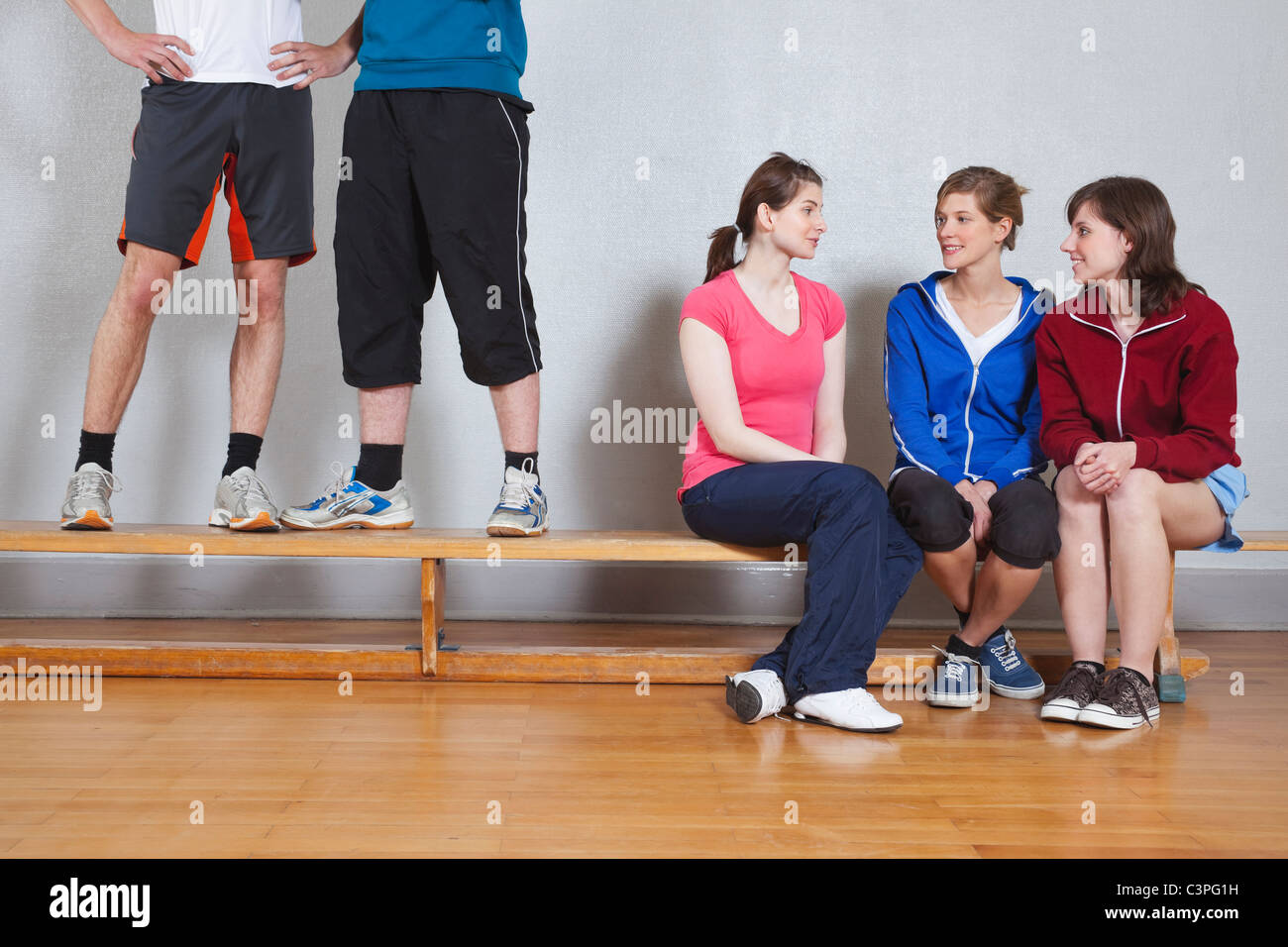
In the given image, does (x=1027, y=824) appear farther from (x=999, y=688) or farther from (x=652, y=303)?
(x=652, y=303)

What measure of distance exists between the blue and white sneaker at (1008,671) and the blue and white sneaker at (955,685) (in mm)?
84

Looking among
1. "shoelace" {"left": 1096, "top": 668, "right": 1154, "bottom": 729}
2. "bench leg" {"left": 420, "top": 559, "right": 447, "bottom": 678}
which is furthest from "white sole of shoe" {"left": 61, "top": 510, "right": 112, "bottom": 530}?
"shoelace" {"left": 1096, "top": 668, "right": 1154, "bottom": 729}

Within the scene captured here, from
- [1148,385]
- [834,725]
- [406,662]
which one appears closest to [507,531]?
[406,662]

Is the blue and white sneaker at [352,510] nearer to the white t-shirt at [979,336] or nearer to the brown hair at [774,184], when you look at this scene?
the brown hair at [774,184]

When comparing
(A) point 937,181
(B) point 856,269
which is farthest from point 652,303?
(A) point 937,181

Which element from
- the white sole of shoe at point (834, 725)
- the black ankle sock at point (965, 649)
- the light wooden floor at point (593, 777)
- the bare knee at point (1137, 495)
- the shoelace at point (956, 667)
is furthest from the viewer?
the black ankle sock at point (965, 649)

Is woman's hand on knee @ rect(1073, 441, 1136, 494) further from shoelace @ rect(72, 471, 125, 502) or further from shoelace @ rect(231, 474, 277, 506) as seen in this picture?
shoelace @ rect(72, 471, 125, 502)

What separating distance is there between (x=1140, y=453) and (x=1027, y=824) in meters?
0.77

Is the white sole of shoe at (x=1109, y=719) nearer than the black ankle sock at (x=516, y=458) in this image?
Yes

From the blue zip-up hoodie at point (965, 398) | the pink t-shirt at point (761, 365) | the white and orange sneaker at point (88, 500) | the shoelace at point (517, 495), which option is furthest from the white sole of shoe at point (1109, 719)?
the white and orange sneaker at point (88, 500)

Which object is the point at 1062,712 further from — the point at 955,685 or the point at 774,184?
the point at 774,184

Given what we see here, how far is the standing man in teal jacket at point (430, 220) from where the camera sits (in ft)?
6.56

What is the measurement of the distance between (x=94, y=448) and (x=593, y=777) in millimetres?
1237

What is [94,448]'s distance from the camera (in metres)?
2.10
